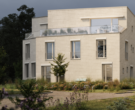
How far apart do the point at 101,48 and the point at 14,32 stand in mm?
26587

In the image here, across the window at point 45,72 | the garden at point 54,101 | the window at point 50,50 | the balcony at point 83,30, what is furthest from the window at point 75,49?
the garden at point 54,101

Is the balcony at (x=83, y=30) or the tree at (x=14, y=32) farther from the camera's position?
the tree at (x=14, y=32)

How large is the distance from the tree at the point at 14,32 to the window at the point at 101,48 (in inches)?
915

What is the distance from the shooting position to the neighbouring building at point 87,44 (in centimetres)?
2869

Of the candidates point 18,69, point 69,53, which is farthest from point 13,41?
point 69,53

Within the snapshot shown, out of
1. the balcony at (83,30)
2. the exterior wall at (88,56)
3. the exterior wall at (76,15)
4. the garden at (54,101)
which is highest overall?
the exterior wall at (76,15)

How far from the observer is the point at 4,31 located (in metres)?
50.5

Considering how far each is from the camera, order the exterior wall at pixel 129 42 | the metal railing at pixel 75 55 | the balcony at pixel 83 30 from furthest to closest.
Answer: the metal railing at pixel 75 55, the exterior wall at pixel 129 42, the balcony at pixel 83 30

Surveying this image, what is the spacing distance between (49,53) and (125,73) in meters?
9.40

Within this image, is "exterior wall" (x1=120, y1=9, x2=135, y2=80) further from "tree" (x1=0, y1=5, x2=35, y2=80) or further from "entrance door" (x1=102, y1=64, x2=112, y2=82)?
"tree" (x1=0, y1=5, x2=35, y2=80)

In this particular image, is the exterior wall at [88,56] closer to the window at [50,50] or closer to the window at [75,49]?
the window at [75,49]

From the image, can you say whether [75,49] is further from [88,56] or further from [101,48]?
[101,48]

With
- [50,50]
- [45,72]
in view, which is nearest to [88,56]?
[50,50]

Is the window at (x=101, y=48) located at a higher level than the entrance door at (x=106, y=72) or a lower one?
higher
